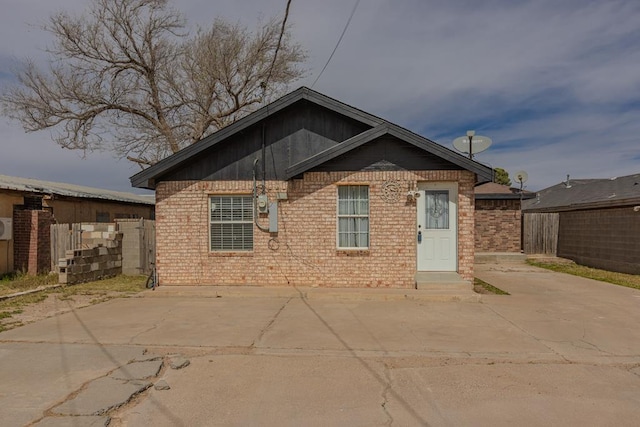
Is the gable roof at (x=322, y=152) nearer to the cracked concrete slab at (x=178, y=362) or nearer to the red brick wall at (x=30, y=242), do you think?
the red brick wall at (x=30, y=242)

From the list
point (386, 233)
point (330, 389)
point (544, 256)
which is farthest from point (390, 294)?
point (544, 256)

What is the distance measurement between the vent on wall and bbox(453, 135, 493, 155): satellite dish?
13.3 meters

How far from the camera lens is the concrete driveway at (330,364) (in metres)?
3.74

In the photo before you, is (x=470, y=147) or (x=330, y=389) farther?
(x=470, y=147)

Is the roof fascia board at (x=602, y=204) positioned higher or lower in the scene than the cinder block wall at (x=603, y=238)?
higher

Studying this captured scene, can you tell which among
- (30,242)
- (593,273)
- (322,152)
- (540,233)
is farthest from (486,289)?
(30,242)

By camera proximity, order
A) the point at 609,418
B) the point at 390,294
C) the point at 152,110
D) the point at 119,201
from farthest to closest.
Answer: the point at 152,110
the point at 119,201
the point at 390,294
the point at 609,418

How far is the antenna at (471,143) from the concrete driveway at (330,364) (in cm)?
567

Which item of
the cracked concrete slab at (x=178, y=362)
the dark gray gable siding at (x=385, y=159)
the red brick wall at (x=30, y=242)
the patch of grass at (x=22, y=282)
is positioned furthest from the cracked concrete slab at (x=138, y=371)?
the red brick wall at (x=30, y=242)

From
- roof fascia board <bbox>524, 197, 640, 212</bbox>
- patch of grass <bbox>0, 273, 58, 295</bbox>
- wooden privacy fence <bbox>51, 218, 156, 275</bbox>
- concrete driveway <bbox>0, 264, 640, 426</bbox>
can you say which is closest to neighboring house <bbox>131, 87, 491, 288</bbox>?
concrete driveway <bbox>0, 264, 640, 426</bbox>

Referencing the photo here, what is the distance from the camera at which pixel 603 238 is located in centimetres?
1515

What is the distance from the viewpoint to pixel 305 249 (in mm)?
9656

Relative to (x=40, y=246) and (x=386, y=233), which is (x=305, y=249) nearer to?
(x=386, y=233)

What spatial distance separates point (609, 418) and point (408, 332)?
9.71 feet
